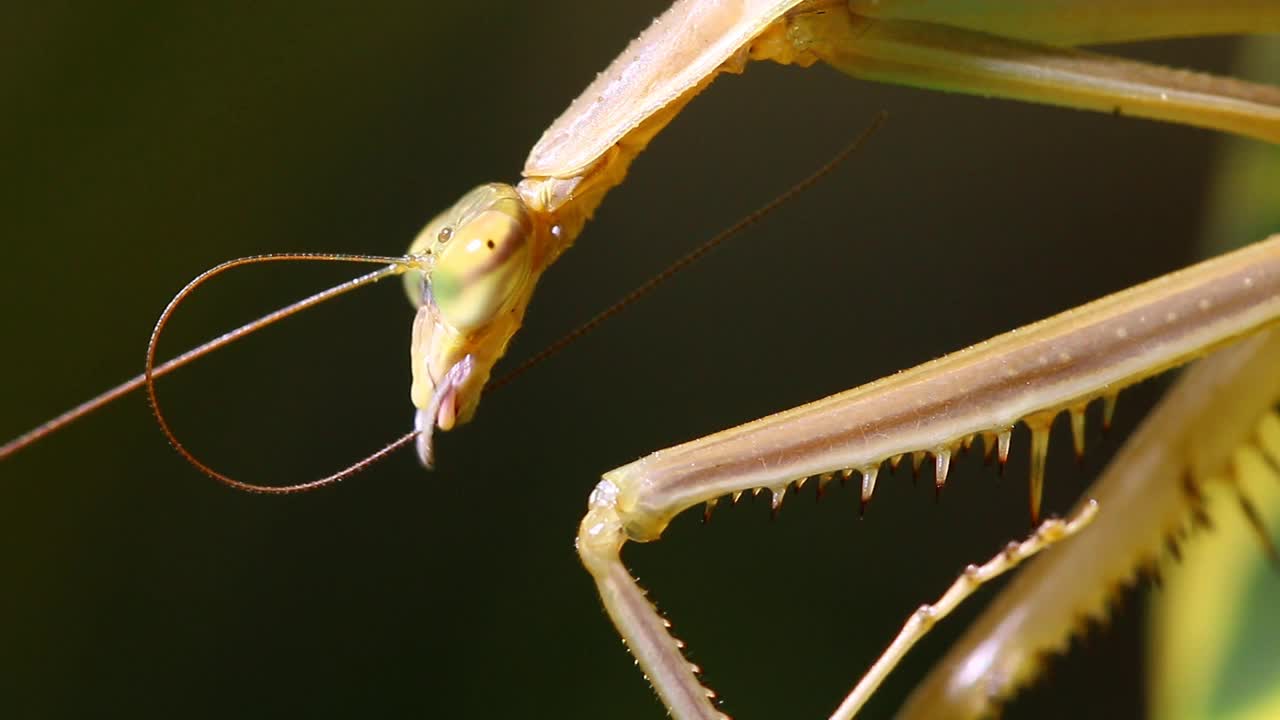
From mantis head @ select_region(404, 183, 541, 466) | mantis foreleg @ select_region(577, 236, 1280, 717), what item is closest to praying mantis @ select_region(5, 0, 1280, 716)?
mantis head @ select_region(404, 183, 541, 466)

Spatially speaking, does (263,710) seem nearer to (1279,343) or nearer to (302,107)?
(302,107)

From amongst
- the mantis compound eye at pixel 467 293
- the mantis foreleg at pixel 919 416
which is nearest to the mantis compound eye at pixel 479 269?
the mantis compound eye at pixel 467 293

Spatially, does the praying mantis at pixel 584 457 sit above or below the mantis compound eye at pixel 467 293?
above

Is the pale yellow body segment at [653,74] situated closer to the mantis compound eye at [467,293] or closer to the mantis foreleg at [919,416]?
the mantis compound eye at [467,293]

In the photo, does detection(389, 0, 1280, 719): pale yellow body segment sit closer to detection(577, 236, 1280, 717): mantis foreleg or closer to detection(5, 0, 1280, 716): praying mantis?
detection(577, 236, 1280, 717): mantis foreleg

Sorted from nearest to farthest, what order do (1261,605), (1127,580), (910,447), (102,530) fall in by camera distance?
Result: (910,447), (1127,580), (1261,605), (102,530)

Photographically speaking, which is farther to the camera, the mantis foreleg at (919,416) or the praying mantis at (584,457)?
the praying mantis at (584,457)

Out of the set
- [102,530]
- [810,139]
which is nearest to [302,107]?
[102,530]
